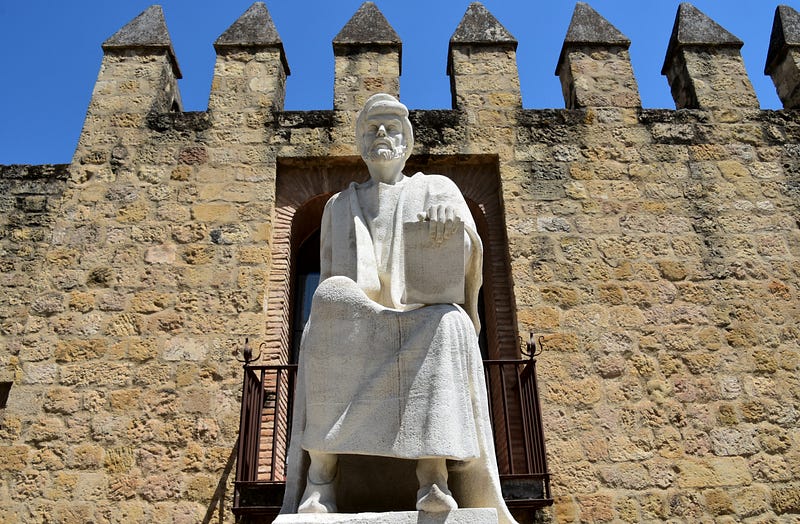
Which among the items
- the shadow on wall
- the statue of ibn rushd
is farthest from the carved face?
the shadow on wall

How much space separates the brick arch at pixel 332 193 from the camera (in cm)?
599

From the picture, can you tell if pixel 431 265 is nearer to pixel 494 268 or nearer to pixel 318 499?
pixel 318 499

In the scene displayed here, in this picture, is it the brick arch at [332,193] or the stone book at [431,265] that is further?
the brick arch at [332,193]

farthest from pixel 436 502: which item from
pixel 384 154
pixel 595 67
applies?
pixel 595 67

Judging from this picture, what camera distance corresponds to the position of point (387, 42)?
7.12 m

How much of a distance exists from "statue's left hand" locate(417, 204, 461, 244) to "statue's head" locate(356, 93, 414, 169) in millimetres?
753

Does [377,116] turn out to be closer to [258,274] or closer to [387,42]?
[258,274]

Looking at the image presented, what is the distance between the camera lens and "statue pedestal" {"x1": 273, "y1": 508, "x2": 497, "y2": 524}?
2604 mm

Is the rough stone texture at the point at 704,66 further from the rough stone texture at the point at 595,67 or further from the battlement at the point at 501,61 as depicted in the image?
the rough stone texture at the point at 595,67

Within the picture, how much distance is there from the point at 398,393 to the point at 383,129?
4.70 ft

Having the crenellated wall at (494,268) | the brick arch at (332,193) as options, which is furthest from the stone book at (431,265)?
the brick arch at (332,193)

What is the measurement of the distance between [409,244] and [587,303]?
3.14 meters

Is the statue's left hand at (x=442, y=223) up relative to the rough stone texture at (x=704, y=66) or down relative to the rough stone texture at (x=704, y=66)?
down

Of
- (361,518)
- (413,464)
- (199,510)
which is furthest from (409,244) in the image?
(199,510)
